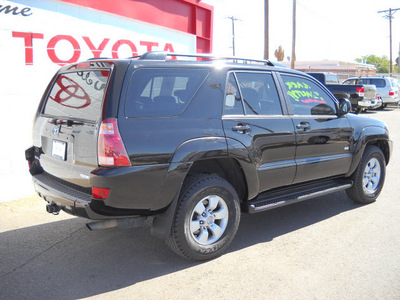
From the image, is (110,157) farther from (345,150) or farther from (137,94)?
(345,150)

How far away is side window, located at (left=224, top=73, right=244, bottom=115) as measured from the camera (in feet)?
13.2

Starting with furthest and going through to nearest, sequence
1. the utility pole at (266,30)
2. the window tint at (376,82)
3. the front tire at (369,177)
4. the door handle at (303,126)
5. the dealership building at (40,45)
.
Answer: the utility pole at (266,30)
the window tint at (376,82)
the dealership building at (40,45)
the front tire at (369,177)
the door handle at (303,126)

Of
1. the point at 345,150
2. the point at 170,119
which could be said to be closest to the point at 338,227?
the point at 345,150

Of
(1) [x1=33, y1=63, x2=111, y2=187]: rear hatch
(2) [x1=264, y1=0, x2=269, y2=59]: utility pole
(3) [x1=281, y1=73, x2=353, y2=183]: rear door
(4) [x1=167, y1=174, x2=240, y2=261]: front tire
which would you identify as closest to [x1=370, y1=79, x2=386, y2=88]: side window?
(2) [x1=264, y1=0, x2=269, y2=59]: utility pole

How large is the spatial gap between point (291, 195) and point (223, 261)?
3.91ft

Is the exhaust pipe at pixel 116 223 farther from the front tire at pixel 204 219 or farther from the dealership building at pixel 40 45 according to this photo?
the dealership building at pixel 40 45

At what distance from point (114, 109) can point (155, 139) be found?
42cm

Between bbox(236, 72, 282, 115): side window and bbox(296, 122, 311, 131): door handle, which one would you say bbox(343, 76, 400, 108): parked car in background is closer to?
bbox(296, 122, 311, 131): door handle

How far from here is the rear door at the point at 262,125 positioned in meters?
4.04

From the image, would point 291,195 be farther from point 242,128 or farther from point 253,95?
point 253,95

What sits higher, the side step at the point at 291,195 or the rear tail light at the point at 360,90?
the rear tail light at the point at 360,90

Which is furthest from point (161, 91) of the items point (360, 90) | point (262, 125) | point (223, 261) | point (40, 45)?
point (360, 90)

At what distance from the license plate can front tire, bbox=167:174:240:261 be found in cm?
114

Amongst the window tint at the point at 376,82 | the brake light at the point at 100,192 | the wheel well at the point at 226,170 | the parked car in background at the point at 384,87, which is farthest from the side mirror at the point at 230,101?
the window tint at the point at 376,82
